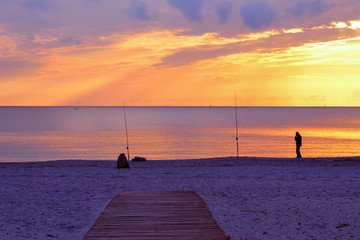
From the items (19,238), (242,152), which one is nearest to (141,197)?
(19,238)

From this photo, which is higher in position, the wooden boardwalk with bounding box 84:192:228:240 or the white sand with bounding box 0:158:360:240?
the wooden boardwalk with bounding box 84:192:228:240

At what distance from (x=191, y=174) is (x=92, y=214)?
26.5 ft

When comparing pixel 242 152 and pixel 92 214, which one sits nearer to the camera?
pixel 92 214

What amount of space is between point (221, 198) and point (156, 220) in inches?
148

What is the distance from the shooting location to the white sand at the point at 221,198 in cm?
813

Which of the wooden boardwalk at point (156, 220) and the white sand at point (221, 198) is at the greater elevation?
the wooden boardwalk at point (156, 220)

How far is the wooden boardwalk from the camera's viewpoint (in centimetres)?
684

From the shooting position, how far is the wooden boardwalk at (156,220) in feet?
22.4

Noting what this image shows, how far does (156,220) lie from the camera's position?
7.78 metres

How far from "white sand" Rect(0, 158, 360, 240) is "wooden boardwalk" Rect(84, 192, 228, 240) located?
0.51m

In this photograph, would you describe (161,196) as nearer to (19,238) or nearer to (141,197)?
(141,197)

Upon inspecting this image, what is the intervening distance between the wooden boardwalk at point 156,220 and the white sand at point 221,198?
0.51 meters

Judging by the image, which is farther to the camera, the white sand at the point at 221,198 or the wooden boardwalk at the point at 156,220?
the white sand at the point at 221,198

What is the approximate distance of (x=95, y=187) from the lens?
1326 cm
